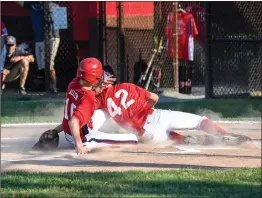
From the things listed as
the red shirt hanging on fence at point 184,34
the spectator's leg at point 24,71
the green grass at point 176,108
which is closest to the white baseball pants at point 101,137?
the green grass at point 176,108

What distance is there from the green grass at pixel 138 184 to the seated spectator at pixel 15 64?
9725mm

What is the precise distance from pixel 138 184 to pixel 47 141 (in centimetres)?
311

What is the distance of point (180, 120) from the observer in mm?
10086

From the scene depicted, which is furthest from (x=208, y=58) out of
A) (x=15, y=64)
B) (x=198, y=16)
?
(x=15, y=64)

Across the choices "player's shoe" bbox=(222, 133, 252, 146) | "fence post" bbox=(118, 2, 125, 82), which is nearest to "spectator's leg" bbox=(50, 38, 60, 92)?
"fence post" bbox=(118, 2, 125, 82)

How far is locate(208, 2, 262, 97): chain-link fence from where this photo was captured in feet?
55.1

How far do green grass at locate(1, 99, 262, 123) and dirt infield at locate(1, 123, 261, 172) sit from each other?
303cm

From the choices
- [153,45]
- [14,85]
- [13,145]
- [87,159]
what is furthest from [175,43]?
[87,159]

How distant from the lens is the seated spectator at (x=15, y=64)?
17.6m

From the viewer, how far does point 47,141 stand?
10.1 m

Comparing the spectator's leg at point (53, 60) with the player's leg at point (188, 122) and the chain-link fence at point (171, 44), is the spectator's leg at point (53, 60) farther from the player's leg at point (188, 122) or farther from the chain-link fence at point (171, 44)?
the player's leg at point (188, 122)

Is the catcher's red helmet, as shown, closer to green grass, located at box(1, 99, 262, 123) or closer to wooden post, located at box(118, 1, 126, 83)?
green grass, located at box(1, 99, 262, 123)

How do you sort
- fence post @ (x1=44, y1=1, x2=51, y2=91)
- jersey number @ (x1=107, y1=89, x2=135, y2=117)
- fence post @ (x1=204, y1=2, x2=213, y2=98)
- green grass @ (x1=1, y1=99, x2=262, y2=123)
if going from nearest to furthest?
jersey number @ (x1=107, y1=89, x2=135, y2=117), green grass @ (x1=1, y1=99, x2=262, y2=123), fence post @ (x1=204, y1=2, x2=213, y2=98), fence post @ (x1=44, y1=1, x2=51, y2=91)

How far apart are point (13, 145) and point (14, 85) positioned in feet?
27.9
